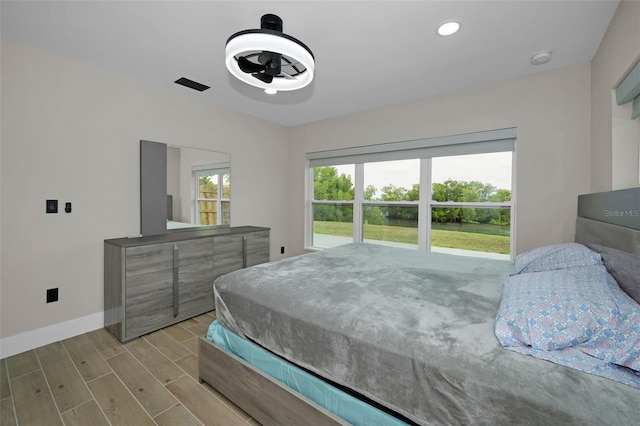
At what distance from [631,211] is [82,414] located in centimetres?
328

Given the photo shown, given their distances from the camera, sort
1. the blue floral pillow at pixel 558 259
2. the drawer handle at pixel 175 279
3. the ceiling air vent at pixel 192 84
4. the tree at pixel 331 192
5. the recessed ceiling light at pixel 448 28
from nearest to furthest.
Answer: the blue floral pillow at pixel 558 259, the recessed ceiling light at pixel 448 28, the drawer handle at pixel 175 279, the ceiling air vent at pixel 192 84, the tree at pixel 331 192

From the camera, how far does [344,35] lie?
2.08 m

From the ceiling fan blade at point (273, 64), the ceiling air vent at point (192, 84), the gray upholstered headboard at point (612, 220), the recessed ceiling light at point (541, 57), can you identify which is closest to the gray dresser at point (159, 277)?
the ceiling air vent at point (192, 84)

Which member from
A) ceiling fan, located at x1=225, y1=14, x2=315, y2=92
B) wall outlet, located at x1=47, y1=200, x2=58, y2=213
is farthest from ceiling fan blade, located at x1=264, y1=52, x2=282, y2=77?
wall outlet, located at x1=47, y1=200, x2=58, y2=213

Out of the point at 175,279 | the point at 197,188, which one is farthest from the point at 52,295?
the point at 197,188

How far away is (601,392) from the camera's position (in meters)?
0.76

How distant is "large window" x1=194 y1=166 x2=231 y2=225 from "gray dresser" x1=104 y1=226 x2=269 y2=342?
0.44 metres

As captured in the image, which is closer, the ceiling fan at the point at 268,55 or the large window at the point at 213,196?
the ceiling fan at the point at 268,55

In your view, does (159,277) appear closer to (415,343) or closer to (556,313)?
(415,343)

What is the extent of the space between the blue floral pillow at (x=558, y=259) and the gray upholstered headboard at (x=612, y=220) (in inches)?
5.4

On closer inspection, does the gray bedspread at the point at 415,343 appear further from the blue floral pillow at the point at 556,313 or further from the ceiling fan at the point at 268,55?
the ceiling fan at the point at 268,55

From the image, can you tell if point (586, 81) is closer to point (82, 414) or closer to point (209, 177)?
point (209, 177)

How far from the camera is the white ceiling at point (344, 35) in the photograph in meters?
1.79

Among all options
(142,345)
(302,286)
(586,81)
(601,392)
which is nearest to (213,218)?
(142,345)
